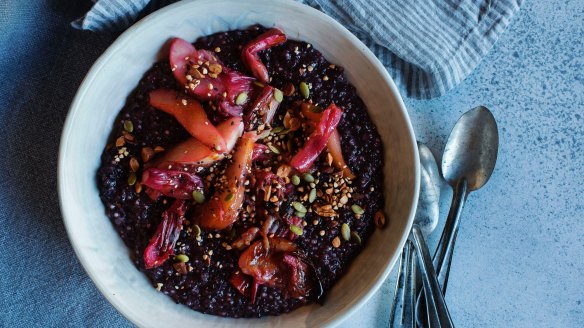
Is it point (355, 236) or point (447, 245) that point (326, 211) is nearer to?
point (355, 236)

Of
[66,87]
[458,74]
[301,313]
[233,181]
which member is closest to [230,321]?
[301,313]

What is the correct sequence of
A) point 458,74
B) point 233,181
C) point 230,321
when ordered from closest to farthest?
point 233,181
point 230,321
point 458,74

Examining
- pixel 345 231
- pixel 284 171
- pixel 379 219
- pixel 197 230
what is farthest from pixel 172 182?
pixel 379 219

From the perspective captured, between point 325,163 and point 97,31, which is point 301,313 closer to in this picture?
point 325,163

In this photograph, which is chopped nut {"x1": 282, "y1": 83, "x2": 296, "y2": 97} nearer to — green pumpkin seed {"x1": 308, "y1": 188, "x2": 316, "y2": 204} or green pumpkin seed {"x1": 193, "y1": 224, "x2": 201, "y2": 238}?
green pumpkin seed {"x1": 308, "y1": 188, "x2": 316, "y2": 204}

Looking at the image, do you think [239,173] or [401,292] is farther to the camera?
[401,292]

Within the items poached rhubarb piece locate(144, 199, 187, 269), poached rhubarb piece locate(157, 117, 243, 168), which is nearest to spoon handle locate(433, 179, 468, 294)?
poached rhubarb piece locate(157, 117, 243, 168)
